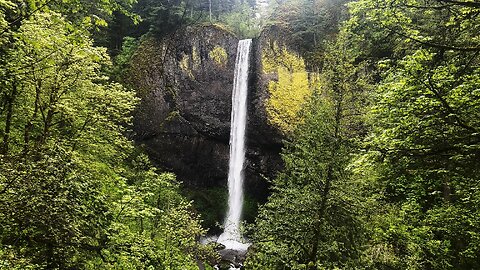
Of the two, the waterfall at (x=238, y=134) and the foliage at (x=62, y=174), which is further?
the waterfall at (x=238, y=134)

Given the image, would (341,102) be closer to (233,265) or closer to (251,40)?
(233,265)

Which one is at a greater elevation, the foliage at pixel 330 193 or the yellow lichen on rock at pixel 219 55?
the yellow lichen on rock at pixel 219 55

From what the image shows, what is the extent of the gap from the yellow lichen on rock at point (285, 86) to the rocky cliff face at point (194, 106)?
1041 mm

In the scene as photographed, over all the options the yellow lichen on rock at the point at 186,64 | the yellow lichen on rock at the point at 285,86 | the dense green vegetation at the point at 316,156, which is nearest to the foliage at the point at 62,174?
the dense green vegetation at the point at 316,156

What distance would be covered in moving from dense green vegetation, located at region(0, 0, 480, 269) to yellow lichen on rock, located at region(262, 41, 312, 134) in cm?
980

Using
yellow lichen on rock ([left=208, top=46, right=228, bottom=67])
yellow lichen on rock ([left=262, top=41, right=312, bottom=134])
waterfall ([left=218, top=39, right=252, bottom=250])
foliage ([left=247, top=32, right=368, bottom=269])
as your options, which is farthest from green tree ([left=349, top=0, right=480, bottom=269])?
yellow lichen on rock ([left=208, top=46, right=228, bottom=67])

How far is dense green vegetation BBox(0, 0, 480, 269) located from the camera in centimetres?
429

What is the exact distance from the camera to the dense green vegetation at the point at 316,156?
4.29 meters

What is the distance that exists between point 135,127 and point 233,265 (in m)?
12.9

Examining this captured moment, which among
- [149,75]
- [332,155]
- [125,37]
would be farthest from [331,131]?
[125,37]

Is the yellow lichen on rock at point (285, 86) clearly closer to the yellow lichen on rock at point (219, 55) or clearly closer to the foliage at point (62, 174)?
the yellow lichen on rock at point (219, 55)

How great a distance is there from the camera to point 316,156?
31.3 ft

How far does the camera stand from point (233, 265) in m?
18.0

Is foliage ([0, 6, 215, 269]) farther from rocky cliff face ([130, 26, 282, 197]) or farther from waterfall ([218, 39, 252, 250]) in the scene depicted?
rocky cliff face ([130, 26, 282, 197])
